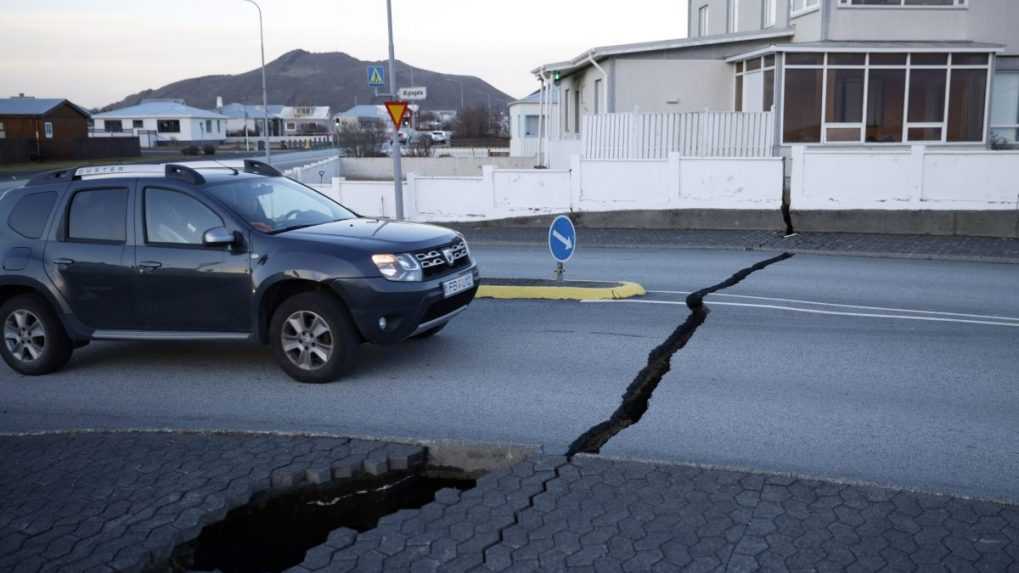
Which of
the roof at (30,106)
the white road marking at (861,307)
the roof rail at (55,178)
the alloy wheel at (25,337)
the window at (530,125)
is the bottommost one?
the white road marking at (861,307)

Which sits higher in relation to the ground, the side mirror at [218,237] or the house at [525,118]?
the house at [525,118]

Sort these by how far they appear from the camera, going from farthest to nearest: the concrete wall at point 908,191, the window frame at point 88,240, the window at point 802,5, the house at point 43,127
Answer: the house at point 43,127 → the window at point 802,5 → the concrete wall at point 908,191 → the window frame at point 88,240

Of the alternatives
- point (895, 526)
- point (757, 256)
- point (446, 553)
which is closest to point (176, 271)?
point (446, 553)

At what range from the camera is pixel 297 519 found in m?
5.05

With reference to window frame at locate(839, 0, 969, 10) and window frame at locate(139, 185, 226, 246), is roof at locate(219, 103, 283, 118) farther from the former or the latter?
window frame at locate(139, 185, 226, 246)

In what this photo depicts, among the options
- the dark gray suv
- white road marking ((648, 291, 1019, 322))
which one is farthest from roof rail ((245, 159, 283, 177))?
white road marking ((648, 291, 1019, 322))

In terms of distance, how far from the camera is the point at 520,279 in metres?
12.3

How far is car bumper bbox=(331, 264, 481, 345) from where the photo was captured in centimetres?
737

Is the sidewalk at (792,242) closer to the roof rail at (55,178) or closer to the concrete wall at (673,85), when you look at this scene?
the concrete wall at (673,85)

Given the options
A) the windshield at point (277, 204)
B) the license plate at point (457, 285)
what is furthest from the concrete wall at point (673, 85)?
the license plate at point (457, 285)

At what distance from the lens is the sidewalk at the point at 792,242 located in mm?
15648

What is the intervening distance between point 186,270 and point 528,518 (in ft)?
13.8

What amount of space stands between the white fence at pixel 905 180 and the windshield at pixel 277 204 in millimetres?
12064

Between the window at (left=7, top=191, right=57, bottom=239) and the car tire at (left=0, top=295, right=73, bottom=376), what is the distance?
580 mm
